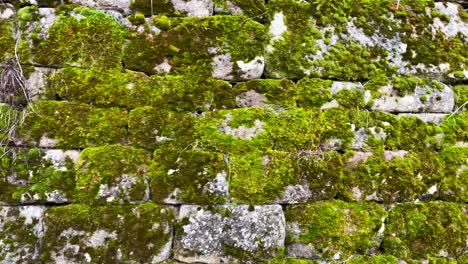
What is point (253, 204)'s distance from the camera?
2.17m

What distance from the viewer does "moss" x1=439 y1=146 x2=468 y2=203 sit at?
2.45 meters

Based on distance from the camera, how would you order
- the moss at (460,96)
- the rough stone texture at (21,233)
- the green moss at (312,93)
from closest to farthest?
the rough stone texture at (21,233), the green moss at (312,93), the moss at (460,96)

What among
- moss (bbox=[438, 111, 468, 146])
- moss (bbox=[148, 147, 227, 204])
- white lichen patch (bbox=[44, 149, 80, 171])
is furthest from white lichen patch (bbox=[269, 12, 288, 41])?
white lichen patch (bbox=[44, 149, 80, 171])

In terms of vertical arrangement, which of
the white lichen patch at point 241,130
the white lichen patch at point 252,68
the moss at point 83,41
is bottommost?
the white lichen patch at point 241,130

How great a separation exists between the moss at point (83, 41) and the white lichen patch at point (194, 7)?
1.19 feet

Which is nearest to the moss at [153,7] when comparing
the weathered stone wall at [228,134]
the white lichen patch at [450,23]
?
the weathered stone wall at [228,134]

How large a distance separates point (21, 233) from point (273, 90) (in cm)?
154

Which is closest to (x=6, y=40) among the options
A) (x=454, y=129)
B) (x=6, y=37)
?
(x=6, y=37)

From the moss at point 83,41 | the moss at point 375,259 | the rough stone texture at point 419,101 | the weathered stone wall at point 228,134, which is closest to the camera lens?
the weathered stone wall at point 228,134

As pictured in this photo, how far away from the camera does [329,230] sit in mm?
2221

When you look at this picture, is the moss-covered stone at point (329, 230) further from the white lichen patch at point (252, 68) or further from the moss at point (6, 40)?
the moss at point (6, 40)

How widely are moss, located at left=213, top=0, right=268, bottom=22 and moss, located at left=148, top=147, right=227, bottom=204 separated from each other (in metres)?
0.89

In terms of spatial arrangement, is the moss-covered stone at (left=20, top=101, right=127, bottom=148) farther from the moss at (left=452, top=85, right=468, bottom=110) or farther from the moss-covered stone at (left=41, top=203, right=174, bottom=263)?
the moss at (left=452, top=85, right=468, bottom=110)

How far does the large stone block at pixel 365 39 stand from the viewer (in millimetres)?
2402
